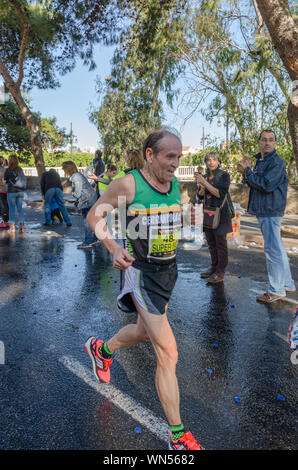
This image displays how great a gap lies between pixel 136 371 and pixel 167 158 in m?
1.85

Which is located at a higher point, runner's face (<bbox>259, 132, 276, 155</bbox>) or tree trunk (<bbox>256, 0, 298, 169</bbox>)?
tree trunk (<bbox>256, 0, 298, 169</bbox>)

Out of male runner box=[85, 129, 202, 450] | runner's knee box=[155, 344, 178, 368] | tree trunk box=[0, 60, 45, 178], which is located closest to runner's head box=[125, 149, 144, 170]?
male runner box=[85, 129, 202, 450]

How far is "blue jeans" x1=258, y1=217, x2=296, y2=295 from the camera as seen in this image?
491 centimetres

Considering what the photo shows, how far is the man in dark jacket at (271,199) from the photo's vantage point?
4.83 meters

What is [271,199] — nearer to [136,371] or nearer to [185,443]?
[136,371]

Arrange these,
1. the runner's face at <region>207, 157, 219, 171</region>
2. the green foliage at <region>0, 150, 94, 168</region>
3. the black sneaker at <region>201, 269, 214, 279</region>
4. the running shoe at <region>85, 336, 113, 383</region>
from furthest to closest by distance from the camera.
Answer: the green foliage at <region>0, 150, 94, 168</region>, the black sneaker at <region>201, 269, 214, 279</region>, the runner's face at <region>207, 157, 219, 171</region>, the running shoe at <region>85, 336, 113, 383</region>

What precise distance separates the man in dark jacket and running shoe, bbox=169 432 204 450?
311cm

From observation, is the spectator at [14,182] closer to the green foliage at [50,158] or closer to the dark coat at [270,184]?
the dark coat at [270,184]

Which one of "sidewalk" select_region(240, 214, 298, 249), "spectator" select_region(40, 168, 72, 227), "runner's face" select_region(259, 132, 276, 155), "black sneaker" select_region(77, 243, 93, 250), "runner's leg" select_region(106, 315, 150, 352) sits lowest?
"sidewalk" select_region(240, 214, 298, 249)

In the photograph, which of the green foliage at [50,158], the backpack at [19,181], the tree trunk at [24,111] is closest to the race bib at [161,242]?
the backpack at [19,181]

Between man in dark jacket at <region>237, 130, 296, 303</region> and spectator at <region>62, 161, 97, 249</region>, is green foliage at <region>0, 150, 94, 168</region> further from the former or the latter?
man in dark jacket at <region>237, 130, 296, 303</region>

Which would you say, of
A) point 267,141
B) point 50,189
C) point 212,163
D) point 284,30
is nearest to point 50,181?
point 50,189

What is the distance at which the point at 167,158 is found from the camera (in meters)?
2.46

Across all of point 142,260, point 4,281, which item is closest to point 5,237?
point 4,281
